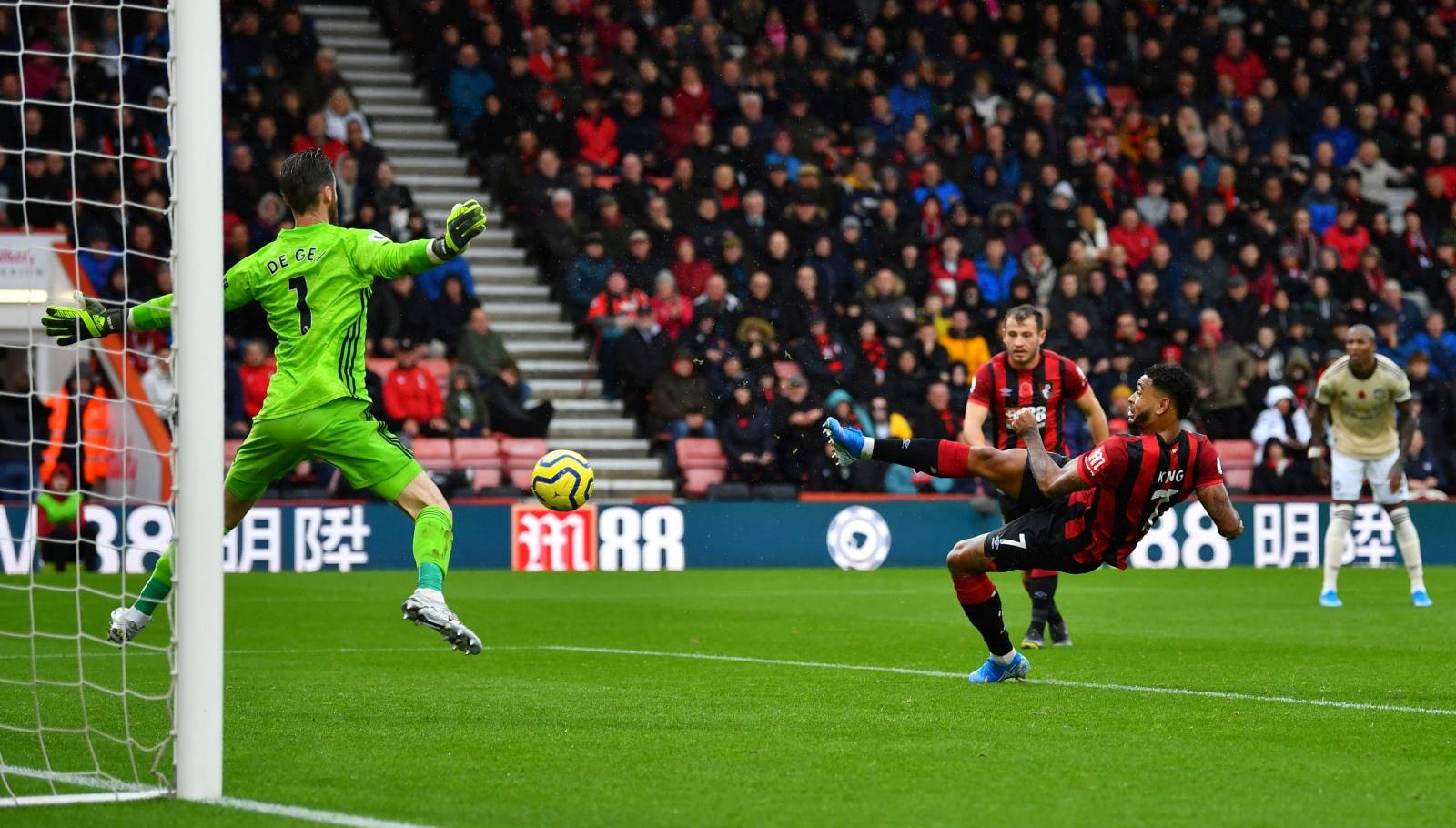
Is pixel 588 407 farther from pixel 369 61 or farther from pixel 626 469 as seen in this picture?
pixel 369 61

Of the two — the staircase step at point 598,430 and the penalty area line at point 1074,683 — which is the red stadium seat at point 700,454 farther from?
the penalty area line at point 1074,683

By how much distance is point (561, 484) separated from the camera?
886 cm

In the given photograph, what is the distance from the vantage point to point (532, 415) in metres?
20.9

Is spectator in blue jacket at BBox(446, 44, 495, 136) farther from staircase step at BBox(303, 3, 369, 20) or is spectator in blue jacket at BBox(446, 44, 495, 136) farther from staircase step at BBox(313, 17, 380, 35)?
staircase step at BBox(303, 3, 369, 20)

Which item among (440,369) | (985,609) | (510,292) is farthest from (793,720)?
(510,292)

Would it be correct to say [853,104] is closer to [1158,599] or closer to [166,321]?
[1158,599]

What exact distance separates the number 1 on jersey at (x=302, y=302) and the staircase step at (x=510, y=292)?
1596cm

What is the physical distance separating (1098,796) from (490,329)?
653 inches

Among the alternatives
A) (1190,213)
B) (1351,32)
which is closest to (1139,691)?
(1190,213)

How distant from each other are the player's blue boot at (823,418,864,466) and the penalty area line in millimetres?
1199

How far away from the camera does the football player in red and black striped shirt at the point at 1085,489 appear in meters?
8.52

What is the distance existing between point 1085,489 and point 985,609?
884 millimetres

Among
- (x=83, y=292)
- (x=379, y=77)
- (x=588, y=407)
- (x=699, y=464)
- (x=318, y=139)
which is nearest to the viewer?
(x=83, y=292)

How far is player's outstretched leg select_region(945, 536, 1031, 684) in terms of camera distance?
9.12 m
